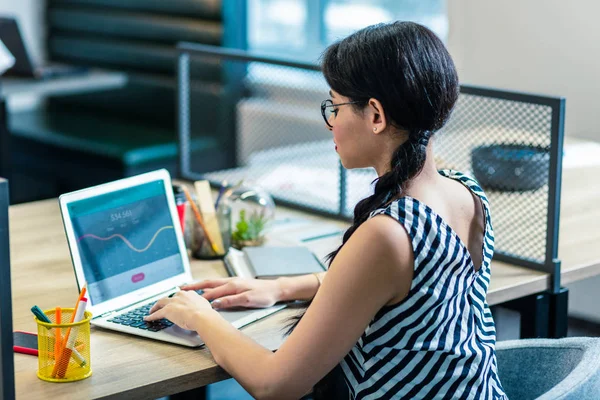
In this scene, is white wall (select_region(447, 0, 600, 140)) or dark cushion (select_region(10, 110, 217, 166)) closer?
white wall (select_region(447, 0, 600, 140))

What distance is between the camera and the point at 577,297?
126 inches

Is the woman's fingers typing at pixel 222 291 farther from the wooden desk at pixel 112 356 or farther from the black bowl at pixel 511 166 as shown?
the black bowl at pixel 511 166

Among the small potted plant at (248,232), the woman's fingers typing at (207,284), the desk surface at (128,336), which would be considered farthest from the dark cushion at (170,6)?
the woman's fingers typing at (207,284)

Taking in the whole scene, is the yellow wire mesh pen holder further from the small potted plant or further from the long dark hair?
the small potted plant

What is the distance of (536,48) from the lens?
10.4ft

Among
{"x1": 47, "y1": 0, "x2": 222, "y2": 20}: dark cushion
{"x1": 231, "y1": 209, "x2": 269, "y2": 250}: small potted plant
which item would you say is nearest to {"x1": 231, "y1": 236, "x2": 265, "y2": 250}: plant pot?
{"x1": 231, "y1": 209, "x2": 269, "y2": 250}: small potted plant

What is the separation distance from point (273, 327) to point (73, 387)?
0.40 meters

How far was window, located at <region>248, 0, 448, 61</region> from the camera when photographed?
419cm

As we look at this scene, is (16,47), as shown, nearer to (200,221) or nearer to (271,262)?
(200,221)

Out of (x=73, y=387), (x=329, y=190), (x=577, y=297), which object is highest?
(x=329, y=190)

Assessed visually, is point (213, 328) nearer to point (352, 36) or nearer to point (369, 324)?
point (369, 324)

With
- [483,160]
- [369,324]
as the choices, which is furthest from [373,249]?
[483,160]

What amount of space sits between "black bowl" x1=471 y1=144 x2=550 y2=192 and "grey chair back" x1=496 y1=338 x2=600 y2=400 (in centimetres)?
49

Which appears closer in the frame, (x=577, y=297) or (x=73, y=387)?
(x=73, y=387)
